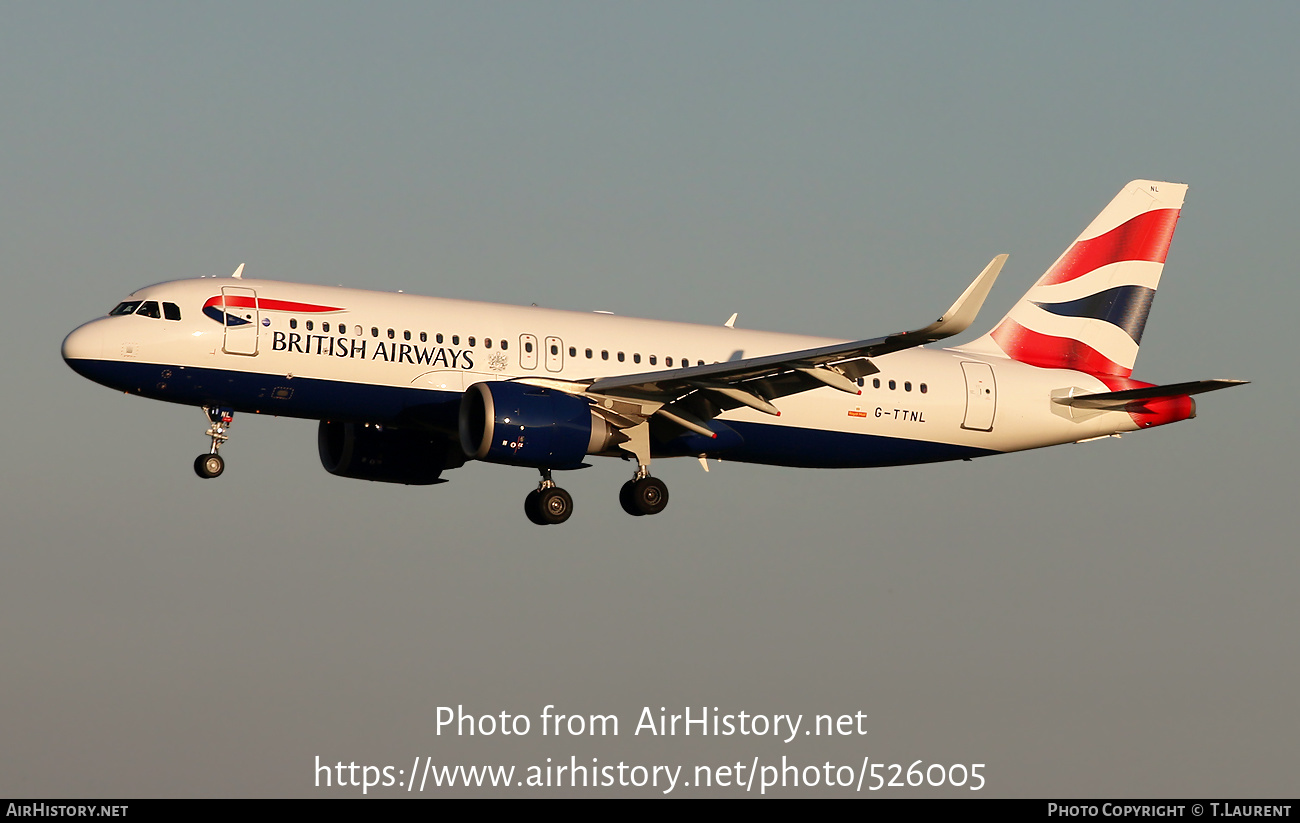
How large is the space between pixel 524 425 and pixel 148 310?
28.9 ft

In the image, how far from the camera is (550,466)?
39875 mm

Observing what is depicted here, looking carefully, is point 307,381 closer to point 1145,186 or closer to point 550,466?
point 550,466

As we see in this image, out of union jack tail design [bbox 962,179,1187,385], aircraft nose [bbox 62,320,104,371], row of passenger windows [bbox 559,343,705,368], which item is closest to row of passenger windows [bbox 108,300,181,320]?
aircraft nose [bbox 62,320,104,371]

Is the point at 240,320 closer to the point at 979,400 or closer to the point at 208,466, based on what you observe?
the point at 208,466

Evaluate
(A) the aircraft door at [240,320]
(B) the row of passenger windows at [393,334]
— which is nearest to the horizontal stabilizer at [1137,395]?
(B) the row of passenger windows at [393,334]

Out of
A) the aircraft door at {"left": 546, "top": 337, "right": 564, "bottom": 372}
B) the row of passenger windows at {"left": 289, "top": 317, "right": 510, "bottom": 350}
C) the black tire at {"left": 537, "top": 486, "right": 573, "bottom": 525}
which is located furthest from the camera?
the black tire at {"left": 537, "top": 486, "right": 573, "bottom": 525}

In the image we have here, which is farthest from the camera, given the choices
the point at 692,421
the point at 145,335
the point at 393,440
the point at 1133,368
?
the point at 1133,368

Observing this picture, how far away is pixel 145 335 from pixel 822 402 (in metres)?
16.4

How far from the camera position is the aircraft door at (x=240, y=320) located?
128 feet

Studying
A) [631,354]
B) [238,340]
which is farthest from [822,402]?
[238,340]

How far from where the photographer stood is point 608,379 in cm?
4147

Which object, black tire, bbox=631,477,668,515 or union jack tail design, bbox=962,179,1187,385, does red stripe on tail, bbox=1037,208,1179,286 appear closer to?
union jack tail design, bbox=962,179,1187,385

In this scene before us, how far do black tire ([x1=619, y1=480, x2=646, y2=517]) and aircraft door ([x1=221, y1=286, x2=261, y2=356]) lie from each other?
31.7 feet

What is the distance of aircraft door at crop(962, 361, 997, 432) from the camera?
45844 mm
